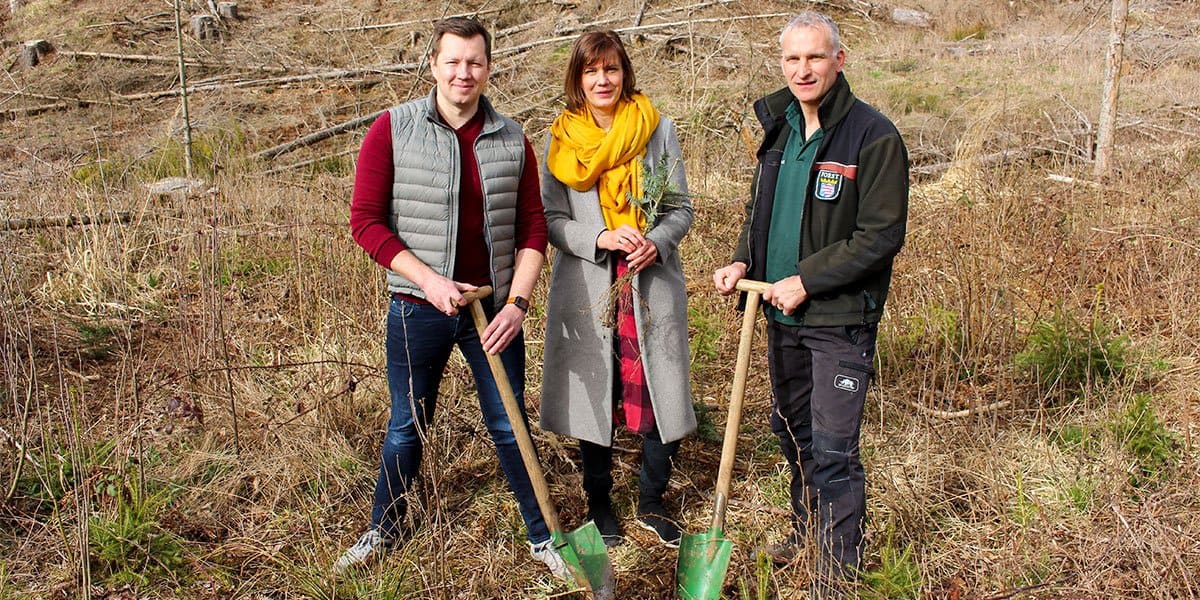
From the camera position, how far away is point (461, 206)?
2.62 metres

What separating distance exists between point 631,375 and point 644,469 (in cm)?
42

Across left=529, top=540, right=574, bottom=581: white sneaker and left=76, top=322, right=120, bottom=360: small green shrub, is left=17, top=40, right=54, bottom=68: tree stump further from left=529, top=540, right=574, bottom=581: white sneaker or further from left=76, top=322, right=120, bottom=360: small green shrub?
left=529, top=540, right=574, bottom=581: white sneaker

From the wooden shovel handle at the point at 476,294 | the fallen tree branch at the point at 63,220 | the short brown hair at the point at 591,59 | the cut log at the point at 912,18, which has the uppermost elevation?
the cut log at the point at 912,18

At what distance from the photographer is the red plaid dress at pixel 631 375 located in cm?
292

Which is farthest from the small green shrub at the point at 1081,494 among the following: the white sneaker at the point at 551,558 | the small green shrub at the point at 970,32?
the small green shrub at the point at 970,32

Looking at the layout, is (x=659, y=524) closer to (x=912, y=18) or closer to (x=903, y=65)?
(x=903, y=65)

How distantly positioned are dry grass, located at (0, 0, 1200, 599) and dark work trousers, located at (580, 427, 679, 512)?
0.21 metres

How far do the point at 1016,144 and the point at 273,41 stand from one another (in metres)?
9.20

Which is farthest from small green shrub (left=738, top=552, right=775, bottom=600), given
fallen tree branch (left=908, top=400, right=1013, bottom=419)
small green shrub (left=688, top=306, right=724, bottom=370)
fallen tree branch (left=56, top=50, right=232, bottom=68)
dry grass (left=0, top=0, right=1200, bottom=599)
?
fallen tree branch (left=56, top=50, right=232, bottom=68)

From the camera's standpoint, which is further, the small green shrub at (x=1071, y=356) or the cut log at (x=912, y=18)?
the cut log at (x=912, y=18)

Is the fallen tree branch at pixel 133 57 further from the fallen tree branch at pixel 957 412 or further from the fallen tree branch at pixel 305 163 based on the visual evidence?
the fallen tree branch at pixel 957 412

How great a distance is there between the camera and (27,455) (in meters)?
3.20

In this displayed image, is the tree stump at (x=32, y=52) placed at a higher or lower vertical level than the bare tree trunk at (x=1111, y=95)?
higher

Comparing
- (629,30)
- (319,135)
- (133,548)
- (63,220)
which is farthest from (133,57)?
(133,548)
